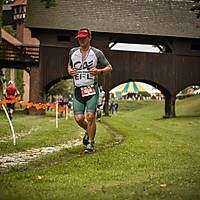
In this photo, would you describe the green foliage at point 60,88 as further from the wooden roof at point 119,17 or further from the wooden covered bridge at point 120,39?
the wooden roof at point 119,17

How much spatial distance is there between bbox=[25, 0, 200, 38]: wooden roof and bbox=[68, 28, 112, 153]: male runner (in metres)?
20.8

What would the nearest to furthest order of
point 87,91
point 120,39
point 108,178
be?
point 108,178 < point 87,91 < point 120,39

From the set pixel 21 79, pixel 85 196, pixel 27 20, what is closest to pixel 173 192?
pixel 85 196

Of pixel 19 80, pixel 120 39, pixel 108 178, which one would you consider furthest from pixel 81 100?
pixel 19 80

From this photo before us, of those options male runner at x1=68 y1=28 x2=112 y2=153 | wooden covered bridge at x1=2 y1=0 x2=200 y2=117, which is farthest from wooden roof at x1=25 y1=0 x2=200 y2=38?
male runner at x1=68 y1=28 x2=112 y2=153

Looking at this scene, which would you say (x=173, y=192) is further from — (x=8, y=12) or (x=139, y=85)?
(x=8, y=12)

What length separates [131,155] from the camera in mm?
6168

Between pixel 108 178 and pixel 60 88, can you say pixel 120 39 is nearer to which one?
pixel 108 178

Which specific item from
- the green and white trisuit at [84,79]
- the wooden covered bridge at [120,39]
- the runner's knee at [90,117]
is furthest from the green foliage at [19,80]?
the runner's knee at [90,117]

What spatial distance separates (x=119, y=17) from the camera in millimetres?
28938

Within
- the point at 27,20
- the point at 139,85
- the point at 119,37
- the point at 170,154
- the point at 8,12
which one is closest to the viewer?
the point at 170,154

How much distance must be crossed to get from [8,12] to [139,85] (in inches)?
1133

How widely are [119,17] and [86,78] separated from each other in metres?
23.7

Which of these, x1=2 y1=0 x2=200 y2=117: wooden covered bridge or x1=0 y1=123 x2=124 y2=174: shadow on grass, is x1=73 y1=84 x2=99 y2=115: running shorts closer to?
Answer: x1=0 y1=123 x2=124 y2=174: shadow on grass
